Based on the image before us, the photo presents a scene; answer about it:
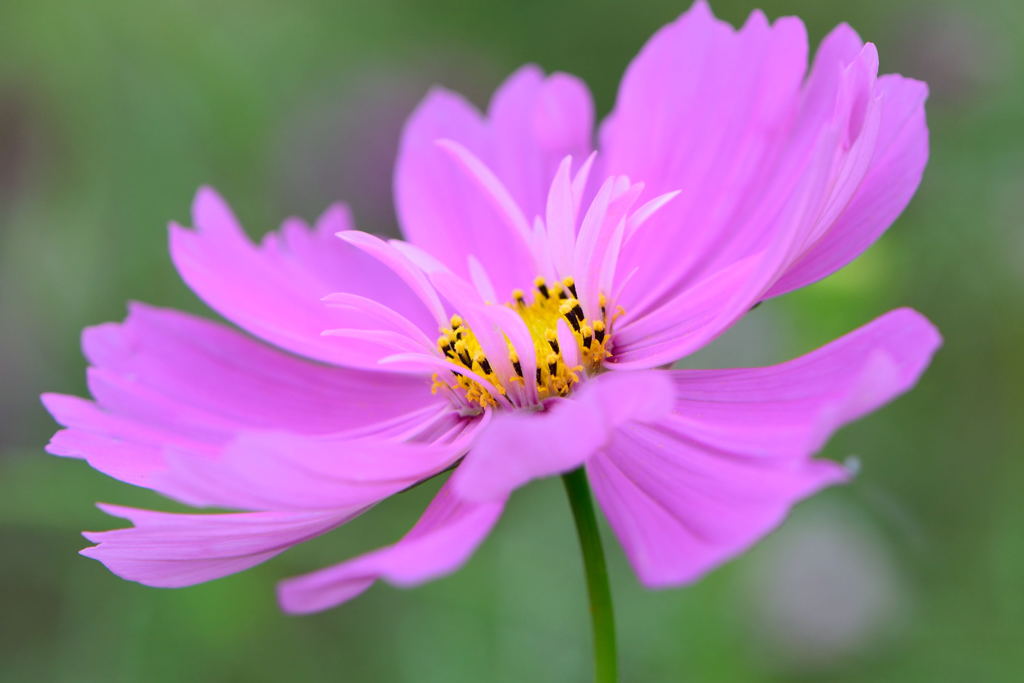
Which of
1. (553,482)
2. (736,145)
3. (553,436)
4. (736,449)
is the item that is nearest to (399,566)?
(553,436)

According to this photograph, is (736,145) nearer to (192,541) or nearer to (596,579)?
(596,579)

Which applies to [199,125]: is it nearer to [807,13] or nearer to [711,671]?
[807,13]

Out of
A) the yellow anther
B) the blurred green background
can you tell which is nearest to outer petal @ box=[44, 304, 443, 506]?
the yellow anther

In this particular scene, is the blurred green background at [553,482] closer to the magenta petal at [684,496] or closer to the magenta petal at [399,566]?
the magenta petal at [684,496]

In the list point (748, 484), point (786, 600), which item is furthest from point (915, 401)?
point (748, 484)

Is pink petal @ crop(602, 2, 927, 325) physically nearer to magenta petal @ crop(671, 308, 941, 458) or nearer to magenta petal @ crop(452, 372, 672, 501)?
magenta petal @ crop(671, 308, 941, 458)

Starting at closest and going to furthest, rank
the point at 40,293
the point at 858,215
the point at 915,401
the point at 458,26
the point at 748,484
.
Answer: the point at 748,484 → the point at 858,215 → the point at 915,401 → the point at 40,293 → the point at 458,26
